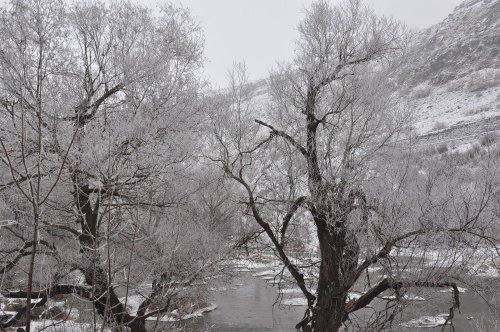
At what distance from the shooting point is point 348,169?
938 centimetres

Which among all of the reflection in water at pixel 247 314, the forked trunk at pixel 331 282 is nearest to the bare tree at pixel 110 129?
the forked trunk at pixel 331 282

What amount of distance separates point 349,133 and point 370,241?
2309 mm

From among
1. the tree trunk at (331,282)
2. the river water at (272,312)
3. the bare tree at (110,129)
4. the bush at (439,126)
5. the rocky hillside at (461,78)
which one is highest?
the rocky hillside at (461,78)

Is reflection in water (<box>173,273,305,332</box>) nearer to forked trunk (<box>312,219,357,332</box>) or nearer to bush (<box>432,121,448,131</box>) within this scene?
forked trunk (<box>312,219,357,332</box>)

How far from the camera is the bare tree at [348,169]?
8.91 m

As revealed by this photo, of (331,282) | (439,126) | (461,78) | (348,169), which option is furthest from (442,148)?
(461,78)

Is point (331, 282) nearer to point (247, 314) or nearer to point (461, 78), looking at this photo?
point (247, 314)

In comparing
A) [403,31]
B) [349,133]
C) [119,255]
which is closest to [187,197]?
[119,255]

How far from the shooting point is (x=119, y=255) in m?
9.73

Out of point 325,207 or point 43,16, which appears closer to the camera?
A: point 43,16

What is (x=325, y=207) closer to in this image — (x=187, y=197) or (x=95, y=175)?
(x=187, y=197)

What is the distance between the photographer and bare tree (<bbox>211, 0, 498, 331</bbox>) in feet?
29.2

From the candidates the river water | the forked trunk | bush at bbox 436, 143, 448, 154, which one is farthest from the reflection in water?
bush at bbox 436, 143, 448, 154

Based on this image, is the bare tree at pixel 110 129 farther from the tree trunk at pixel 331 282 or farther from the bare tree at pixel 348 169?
the tree trunk at pixel 331 282
